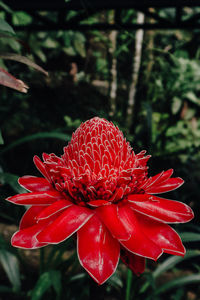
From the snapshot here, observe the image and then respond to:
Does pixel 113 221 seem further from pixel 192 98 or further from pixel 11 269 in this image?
pixel 192 98

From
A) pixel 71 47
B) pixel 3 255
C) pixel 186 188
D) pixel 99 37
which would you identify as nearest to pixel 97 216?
pixel 3 255

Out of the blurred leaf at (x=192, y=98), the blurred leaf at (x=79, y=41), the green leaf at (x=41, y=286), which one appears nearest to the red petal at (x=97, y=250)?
the green leaf at (x=41, y=286)

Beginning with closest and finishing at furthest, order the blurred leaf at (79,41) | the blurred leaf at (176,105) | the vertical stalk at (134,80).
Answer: the vertical stalk at (134,80)
the blurred leaf at (79,41)
the blurred leaf at (176,105)

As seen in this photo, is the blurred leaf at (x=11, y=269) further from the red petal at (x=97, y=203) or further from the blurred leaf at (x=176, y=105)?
the blurred leaf at (x=176, y=105)

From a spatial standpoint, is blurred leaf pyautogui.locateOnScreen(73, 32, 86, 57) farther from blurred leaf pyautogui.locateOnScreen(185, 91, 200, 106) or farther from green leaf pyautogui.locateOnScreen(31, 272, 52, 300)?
green leaf pyautogui.locateOnScreen(31, 272, 52, 300)

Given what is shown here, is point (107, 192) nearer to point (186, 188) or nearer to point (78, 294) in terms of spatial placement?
point (78, 294)
